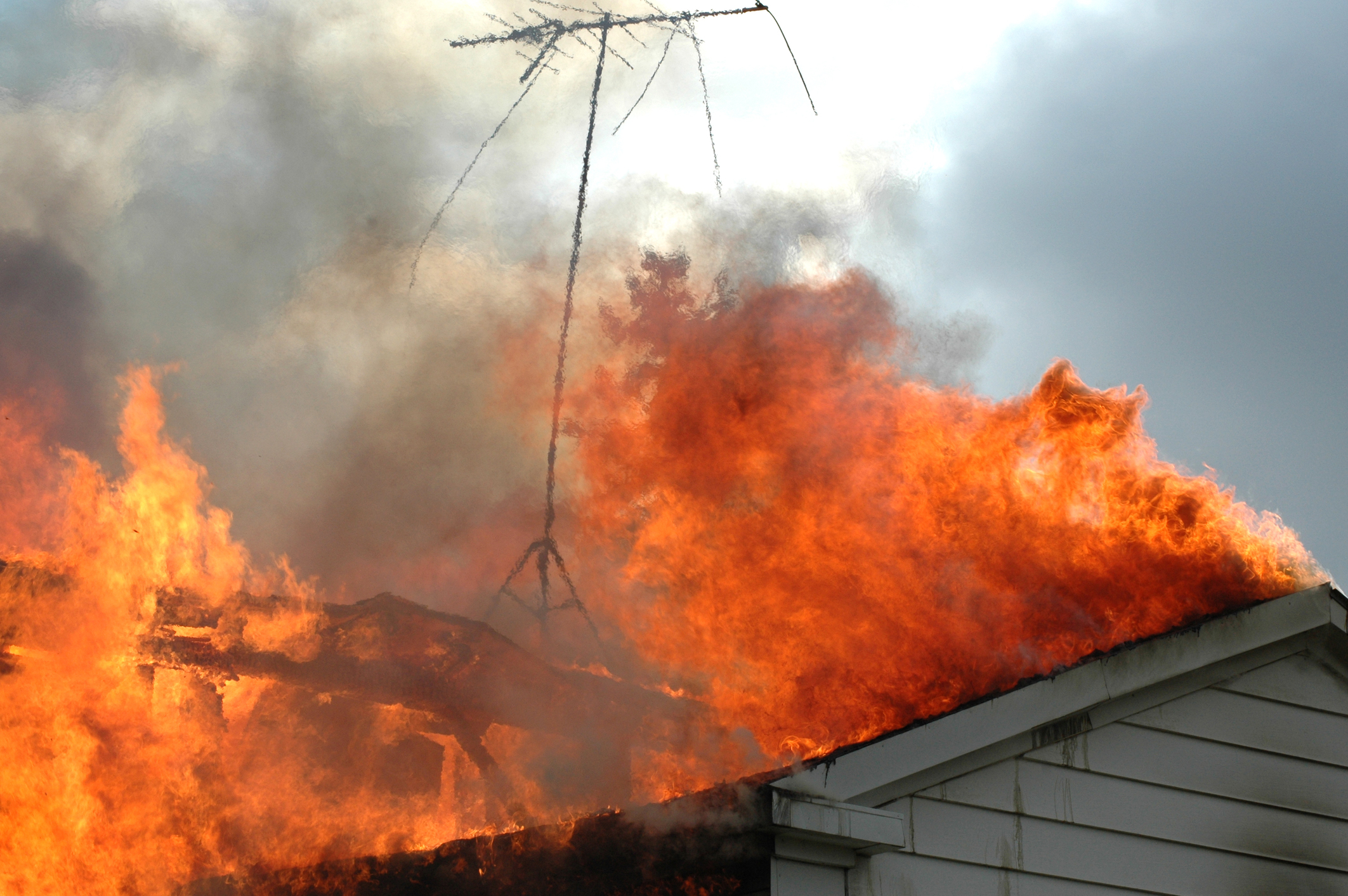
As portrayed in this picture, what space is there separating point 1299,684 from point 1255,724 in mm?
525

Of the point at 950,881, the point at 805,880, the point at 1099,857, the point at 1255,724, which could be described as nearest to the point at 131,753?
the point at 805,880

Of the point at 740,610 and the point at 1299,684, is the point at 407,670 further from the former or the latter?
the point at 1299,684

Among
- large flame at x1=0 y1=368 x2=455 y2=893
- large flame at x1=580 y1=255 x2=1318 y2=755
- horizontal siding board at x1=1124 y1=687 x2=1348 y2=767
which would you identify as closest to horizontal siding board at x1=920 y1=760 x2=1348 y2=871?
horizontal siding board at x1=1124 y1=687 x2=1348 y2=767

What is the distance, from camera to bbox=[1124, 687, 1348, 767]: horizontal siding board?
17.8 feet

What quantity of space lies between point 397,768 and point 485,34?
37.7ft

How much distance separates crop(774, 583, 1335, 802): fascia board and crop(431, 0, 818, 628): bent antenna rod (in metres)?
8.25

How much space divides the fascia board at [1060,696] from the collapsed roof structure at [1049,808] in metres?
0.01

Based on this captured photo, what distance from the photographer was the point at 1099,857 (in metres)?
4.93

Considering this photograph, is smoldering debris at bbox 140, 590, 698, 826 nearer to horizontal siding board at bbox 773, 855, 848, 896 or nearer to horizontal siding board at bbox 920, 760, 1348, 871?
horizontal siding board at bbox 773, 855, 848, 896

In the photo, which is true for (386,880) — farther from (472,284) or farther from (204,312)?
(204,312)

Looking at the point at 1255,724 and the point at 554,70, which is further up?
the point at 554,70

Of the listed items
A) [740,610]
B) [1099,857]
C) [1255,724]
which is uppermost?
[740,610]

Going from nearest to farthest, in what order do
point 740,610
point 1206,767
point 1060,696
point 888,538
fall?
point 1060,696 < point 1206,767 < point 888,538 < point 740,610

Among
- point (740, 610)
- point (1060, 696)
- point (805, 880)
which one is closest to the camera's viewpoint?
point (805, 880)
